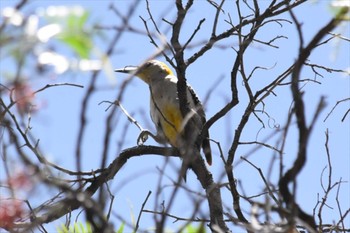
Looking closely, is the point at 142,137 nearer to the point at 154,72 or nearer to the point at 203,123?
the point at 203,123

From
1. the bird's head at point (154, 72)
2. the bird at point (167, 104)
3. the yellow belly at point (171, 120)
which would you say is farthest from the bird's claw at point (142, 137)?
the bird's head at point (154, 72)

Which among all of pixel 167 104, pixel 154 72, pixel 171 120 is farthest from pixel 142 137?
pixel 154 72

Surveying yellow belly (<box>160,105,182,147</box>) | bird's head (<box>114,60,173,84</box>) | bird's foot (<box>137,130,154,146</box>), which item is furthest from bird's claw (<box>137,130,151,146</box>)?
bird's head (<box>114,60,173,84</box>)

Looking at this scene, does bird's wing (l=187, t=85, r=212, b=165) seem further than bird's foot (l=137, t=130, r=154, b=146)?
Yes

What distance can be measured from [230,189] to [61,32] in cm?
316

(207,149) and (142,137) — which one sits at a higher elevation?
(207,149)

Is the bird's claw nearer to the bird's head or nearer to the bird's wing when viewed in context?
the bird's wing

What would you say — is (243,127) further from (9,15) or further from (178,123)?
(9,15)

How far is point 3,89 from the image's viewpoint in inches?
73.5

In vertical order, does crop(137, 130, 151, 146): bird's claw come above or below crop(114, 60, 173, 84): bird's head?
below

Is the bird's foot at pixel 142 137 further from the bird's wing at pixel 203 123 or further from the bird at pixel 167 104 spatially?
the bird's wing at pixel 203 123

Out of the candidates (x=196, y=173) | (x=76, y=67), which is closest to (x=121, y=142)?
(x=76, y=67)

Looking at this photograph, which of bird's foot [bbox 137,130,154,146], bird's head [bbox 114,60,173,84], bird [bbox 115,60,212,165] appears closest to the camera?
bird's foot [bbox 137,130,154,146]

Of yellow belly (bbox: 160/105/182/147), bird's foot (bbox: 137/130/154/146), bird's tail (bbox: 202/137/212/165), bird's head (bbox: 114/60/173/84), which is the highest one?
bird's head (bbox: 114/60/173/84)
